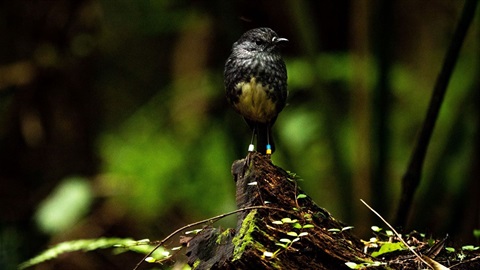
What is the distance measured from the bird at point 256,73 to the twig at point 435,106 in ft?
2.22

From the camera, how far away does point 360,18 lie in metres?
4.66

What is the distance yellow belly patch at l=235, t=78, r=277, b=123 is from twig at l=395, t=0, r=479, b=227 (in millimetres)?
674

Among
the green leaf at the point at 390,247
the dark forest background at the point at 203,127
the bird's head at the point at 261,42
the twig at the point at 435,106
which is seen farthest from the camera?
the dark forest background at the point at 203,127

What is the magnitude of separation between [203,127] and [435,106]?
316 cm

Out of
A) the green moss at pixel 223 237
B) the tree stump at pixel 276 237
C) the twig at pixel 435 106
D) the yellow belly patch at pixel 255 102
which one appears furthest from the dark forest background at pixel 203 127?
the green moss at pixel 223 237

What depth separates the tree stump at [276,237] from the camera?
1.78 meters

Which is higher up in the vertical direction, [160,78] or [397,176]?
[160,78]

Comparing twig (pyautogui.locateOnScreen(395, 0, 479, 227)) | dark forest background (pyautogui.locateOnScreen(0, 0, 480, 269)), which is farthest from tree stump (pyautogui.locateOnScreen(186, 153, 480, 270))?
dark forest background (pyautogui.locateOnScreen(0, 0, 480, 269))

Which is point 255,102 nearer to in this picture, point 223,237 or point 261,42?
point 261,42

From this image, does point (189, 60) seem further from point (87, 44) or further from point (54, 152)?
point (54, 152)

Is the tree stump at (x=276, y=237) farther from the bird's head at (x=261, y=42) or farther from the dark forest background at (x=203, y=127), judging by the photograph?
the dark forest background at (x=203, y=127)

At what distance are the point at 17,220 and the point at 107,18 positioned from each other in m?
2.42

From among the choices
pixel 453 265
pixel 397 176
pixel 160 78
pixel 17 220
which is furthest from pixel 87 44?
pixel 453 265

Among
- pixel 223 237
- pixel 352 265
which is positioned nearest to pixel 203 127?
pixel 223 237
